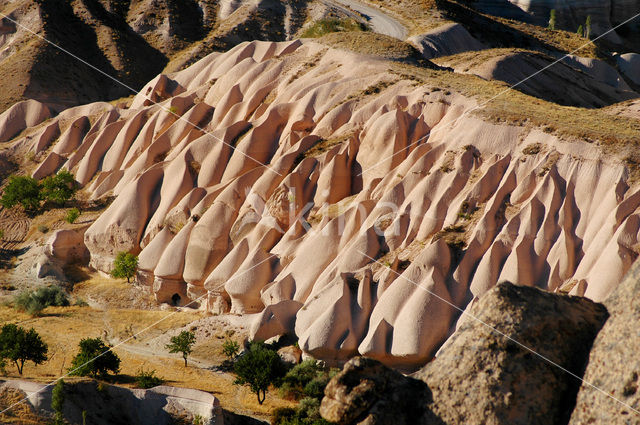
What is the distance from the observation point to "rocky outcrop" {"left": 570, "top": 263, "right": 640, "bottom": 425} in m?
13.5

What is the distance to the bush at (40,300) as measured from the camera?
40.8m

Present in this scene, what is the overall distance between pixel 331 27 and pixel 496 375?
63194mm

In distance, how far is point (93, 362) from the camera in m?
30.2

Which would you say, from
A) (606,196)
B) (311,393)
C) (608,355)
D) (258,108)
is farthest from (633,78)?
(608,355)

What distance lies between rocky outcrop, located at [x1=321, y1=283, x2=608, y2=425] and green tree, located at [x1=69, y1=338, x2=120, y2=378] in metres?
16.9

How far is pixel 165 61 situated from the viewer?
75.9 meters

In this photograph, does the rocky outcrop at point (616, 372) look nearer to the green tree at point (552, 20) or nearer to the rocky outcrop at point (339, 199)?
the rocky outcrop at point (339, 199)

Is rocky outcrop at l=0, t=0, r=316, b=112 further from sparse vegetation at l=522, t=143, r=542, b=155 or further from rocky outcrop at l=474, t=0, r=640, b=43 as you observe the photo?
sparse vegetation at l=522, t=143, r=542, b=155

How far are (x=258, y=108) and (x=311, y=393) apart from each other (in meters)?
23.6

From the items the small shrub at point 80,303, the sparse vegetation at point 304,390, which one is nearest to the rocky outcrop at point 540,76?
the small shrub at point 80,303

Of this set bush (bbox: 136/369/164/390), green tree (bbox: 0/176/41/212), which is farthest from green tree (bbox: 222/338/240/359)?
green tree (bbox: 0/176/41/212)

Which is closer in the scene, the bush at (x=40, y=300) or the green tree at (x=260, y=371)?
the green tree at (x=260, y=371)

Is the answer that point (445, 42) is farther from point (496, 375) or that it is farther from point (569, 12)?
point (496, 375)

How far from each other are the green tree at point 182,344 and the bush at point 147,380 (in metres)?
2.33
